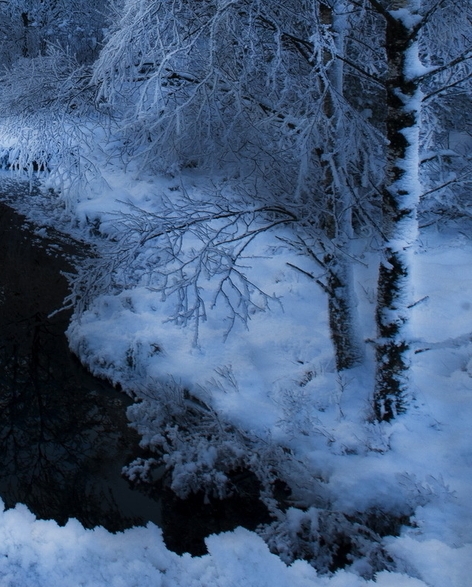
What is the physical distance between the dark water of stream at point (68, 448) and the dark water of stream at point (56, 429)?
1 cm

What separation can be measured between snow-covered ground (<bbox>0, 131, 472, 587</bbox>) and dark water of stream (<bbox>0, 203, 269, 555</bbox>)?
14.2 inches

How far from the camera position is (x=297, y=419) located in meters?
6.03

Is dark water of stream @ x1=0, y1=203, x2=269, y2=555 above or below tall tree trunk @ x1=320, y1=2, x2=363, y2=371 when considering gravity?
below

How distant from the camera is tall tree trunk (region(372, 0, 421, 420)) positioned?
Answer: 4.62 meters

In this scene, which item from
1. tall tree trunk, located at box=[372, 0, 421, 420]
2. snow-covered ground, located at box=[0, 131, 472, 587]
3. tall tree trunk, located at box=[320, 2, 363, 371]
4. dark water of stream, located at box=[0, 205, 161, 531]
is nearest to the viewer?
snow-covered ground, located at box=[0, 131, 472, 587]

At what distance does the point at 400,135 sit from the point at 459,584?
3.65 meters

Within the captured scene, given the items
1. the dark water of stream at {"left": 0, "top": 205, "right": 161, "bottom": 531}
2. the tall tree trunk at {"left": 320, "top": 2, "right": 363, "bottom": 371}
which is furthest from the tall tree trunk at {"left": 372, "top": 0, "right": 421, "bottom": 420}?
the dark water of stream at {"left": 0, "top": 205, "right": 161, "bottom": 531}

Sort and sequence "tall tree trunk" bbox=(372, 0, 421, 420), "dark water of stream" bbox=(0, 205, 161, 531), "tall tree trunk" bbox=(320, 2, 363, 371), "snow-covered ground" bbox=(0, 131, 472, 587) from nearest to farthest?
"snow-covered ground" bbox=(0, 131, 472, 587) → "tall tree trunk" bbox=(372, 0, 421, 420) → "tall tree trunk" bbox=(320, 2, 363, 371) → "dark water of stream" bbox=(0, 205, 161, 531)

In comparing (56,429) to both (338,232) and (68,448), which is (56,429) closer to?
(68,448)

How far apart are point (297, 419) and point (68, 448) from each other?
9.10ft

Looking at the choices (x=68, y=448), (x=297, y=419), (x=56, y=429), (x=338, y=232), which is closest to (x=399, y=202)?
(x=338, y=232)

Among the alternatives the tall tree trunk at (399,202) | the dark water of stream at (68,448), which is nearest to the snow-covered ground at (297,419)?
the tall tree trunk at (399,202)

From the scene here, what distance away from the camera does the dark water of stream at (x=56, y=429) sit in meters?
5.63

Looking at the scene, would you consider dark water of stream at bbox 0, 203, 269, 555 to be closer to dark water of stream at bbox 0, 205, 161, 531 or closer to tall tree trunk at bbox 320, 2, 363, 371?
dark water of stream at bbox 0, 205, 161, 531
